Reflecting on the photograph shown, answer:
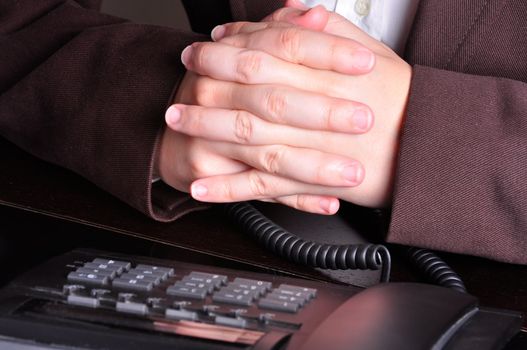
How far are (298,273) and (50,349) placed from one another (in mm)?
282

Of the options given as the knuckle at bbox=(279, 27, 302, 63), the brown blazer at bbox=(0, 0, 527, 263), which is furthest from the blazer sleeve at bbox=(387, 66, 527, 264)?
the knuckle at bbox=(279, 27, 302, 63)

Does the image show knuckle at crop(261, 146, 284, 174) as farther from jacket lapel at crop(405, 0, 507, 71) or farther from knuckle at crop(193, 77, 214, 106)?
jacket lapel at crop(405, 0, 507, 71)

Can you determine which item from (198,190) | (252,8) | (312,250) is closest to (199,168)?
(198,190)

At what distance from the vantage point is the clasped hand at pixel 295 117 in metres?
0.70

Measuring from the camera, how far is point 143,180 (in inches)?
31.1

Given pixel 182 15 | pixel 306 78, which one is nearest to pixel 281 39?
pixel 306 78

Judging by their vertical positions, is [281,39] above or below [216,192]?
above

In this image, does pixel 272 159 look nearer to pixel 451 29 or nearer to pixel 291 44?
pixel 291 44

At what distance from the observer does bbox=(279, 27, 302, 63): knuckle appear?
2.36ft

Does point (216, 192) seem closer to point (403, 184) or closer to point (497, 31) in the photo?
point (403, 184)

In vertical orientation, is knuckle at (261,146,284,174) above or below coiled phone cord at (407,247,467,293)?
above

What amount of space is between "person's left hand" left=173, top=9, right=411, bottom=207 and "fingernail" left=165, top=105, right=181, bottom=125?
0.04 meters

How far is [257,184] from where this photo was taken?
2.46 ft

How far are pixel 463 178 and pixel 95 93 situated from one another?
37cm
